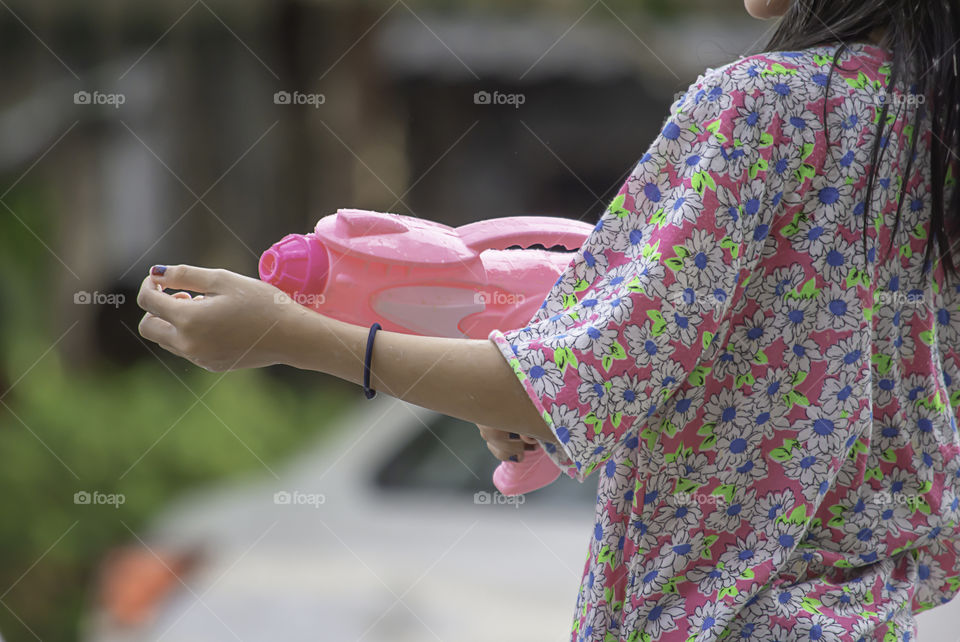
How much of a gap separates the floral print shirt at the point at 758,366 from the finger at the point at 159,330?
0.98 ft

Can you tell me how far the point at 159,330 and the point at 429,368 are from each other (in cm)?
26

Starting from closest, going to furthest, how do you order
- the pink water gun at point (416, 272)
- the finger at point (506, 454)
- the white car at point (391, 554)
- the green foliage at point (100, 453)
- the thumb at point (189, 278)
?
1. the thumb at point (189, 278)
2. the pink water gun at point (416, 272)
3. the finger at point (506, 454)
4. the white car at point (391, 554)
5. the green foliage at point (100, 453)

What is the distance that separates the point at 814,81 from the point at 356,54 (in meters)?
3.98

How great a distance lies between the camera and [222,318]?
0.84m

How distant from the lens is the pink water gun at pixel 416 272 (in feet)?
3.22

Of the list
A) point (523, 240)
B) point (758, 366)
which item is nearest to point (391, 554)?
point (523, 240)

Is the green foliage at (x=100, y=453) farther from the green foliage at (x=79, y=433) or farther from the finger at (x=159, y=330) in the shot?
the finger at (x=159, y=330)

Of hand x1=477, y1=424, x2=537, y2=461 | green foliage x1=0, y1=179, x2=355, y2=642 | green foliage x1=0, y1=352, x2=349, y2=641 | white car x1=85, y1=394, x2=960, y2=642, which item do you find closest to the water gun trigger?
hand x1=477, y1=424, x2=537, y2=461

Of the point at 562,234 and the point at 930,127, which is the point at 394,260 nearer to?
the point at 562,234

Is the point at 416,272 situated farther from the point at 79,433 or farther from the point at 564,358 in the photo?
the point at 79,433

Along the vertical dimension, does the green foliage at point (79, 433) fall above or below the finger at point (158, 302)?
below

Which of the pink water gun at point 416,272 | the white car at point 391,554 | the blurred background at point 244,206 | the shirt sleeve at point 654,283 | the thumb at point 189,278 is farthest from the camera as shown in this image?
the blurred background at point 244,206

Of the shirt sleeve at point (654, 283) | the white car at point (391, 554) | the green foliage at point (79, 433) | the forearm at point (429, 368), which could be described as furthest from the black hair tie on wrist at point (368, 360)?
the green foliage at point (79, 433)

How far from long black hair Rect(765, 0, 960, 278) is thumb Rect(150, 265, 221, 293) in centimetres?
55
